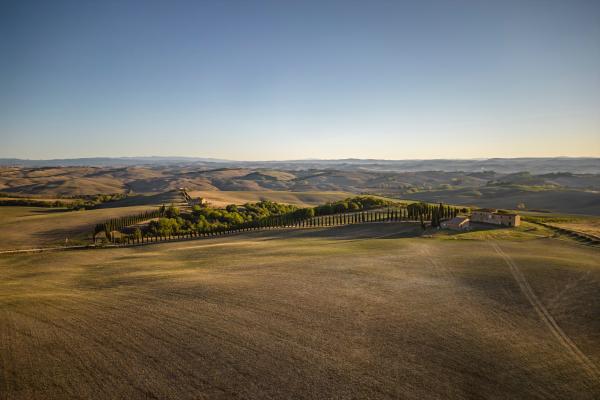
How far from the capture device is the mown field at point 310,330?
667 inches

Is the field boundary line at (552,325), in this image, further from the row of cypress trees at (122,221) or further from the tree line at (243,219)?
the row of cypress trees at (122,221)

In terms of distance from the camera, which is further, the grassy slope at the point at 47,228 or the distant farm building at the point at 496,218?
the grassy slope at the point at 47,228

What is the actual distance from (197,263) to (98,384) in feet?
86.7

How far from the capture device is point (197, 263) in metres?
43.1

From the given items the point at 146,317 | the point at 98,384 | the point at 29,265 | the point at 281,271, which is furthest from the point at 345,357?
the point at 29,265

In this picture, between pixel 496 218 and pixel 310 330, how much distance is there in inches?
2196

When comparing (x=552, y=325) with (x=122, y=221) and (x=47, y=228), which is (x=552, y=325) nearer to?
(x=122, y=221)

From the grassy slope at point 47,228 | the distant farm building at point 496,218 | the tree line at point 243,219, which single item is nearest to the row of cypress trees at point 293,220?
the tree line at point 243,219

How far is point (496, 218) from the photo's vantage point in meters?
65.9

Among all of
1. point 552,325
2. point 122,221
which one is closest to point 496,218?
point 552,325

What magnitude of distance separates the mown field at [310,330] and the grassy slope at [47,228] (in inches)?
1424

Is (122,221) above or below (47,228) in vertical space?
above

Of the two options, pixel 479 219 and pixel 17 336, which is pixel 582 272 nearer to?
pixel 479 219

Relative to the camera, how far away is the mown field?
1695cm
